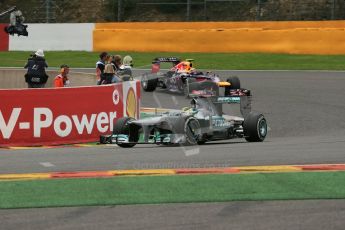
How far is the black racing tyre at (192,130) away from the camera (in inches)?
477

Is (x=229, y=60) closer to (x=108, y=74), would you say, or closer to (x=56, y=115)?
(x=108, y=74)

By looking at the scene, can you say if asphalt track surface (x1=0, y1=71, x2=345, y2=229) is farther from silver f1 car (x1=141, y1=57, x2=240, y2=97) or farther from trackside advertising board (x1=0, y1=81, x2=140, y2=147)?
trackside advertising board (x1=0, y1=81, x2=140, y2=147)

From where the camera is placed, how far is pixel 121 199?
722 centimetres

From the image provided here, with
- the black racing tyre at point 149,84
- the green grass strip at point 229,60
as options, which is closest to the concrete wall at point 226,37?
the green grass strip at point 229,60

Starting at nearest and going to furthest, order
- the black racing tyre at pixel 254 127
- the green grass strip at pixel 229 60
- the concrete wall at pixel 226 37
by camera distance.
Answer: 1. the black racing tyre at pixel 254 127
2. the green grass strip at pixel 229 60
3. the concrete wall at pixel 226 37

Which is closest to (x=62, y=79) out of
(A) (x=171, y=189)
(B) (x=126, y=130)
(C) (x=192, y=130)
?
(B) (x=126, y=130)

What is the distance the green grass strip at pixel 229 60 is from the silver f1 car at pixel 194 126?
13274 mm

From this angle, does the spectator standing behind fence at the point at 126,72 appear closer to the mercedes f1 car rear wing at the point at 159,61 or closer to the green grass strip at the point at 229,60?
the mercedes f1 car rear wing at the point at 159,61

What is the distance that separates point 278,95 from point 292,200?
47.0ft

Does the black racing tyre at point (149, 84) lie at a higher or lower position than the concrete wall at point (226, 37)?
lower

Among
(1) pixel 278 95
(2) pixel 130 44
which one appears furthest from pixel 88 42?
(1) pixel 278 95

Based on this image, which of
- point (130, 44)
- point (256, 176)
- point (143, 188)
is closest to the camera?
point (143, 188)

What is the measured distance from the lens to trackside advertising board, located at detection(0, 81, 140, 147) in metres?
13.6

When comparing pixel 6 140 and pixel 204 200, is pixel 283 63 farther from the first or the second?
pixel 204 200
